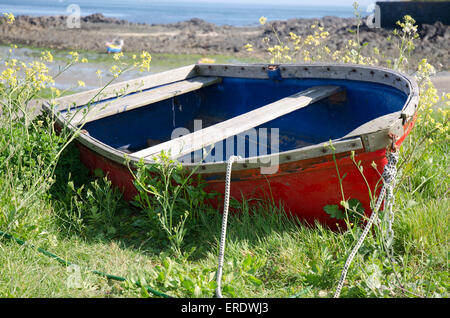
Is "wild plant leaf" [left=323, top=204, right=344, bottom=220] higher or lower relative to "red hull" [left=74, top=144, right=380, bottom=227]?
lower

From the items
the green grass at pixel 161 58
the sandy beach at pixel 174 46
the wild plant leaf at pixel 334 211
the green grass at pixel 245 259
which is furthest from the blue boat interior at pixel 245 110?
the green grass at pixel 161 58

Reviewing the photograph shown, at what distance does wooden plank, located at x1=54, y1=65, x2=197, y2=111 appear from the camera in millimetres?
4637

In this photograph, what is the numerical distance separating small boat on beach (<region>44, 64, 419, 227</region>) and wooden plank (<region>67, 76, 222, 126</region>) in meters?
0.01

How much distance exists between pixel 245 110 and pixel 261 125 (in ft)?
1.64

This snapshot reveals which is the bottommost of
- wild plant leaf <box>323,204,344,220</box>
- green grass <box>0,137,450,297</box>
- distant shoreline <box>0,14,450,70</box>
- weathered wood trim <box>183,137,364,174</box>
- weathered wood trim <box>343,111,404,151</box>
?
green grass <box>0,137,450,297</box>

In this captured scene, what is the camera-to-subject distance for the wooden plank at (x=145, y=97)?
4.54 m

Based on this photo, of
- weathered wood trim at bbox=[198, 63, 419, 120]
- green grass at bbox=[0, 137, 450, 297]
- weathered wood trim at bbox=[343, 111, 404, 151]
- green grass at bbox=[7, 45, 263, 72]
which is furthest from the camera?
green grass at bbox=[7, 45, 263, 72]

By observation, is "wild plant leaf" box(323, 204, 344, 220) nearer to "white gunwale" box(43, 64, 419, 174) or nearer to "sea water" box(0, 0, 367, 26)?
"white gunwale" box(43, 64, 419, 174)

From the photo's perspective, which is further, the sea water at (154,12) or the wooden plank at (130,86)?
the sea water at (154,12)

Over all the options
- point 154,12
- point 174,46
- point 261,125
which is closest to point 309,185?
point 261,125

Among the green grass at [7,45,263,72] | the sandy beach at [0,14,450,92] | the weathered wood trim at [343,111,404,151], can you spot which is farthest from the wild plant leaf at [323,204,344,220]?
the green grass at [7,45,263,72]

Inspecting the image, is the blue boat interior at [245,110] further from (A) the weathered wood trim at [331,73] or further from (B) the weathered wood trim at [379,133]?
(B) the weathered wood trim at [379,133]

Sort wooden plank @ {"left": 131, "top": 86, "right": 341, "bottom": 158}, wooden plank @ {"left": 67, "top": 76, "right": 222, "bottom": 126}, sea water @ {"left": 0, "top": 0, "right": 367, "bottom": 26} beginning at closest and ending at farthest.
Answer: wooden plank @ {"left": 131, "top": 86, "right": 341, "bottom": 158}, wooden plank @ {"left": 67, "top": 76, "right": 222, "bottom": 126}, sea water @ {"left": 0, "top": 0, "right": 367, "bottom": 26}
